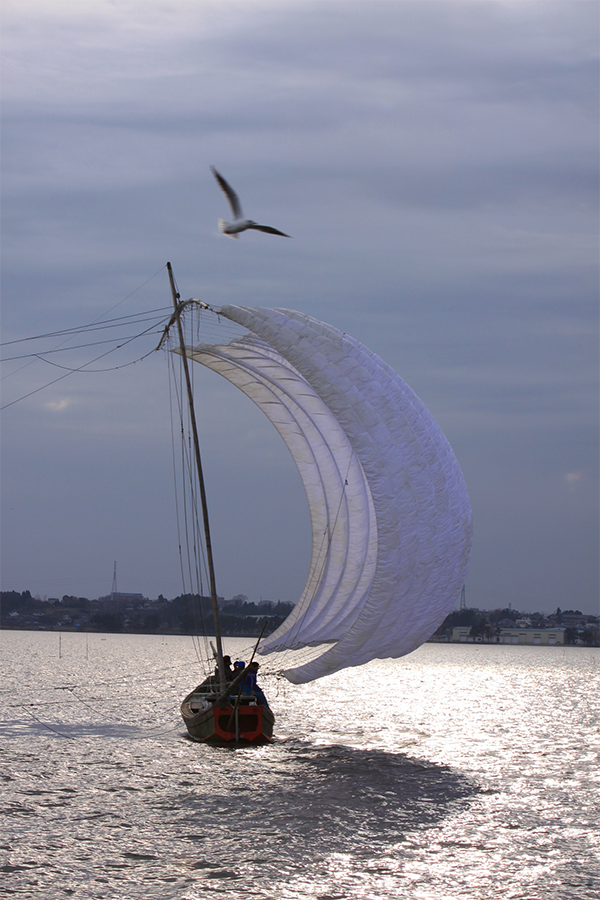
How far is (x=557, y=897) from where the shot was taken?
1542 centimetres

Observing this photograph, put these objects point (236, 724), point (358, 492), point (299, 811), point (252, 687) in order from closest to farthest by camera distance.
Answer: point (299, 811), point (236, 724), point (358, 492), point (252, 687)

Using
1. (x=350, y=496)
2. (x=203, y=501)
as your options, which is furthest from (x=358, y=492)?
(x=203, y=501)

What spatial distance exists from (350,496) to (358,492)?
0.82 ft

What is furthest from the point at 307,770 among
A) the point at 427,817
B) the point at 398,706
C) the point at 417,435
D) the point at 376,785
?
the point at 398,706

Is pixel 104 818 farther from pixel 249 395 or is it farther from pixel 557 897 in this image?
pixel 249 395

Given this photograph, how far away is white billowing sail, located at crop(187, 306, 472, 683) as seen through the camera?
70.1 feet

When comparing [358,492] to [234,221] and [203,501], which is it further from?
[234,221]

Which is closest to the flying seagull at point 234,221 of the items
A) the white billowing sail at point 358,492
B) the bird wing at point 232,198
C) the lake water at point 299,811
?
the bird wing at point 232,198

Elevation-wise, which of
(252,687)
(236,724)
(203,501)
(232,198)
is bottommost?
(236,724)

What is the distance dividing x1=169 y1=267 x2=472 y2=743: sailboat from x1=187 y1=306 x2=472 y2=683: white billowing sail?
30 mm

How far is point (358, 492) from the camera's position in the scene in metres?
25.8

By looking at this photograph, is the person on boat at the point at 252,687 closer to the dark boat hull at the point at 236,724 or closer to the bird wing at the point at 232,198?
the dark boat hull at the point at 236,724

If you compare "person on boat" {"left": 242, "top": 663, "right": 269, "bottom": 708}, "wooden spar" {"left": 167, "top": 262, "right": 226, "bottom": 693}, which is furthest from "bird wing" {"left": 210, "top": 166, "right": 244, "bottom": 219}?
"person on boat" {"left": 242, "top": 663, "right": 269, "bottom": 708}

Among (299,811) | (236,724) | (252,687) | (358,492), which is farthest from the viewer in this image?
(252,687)
